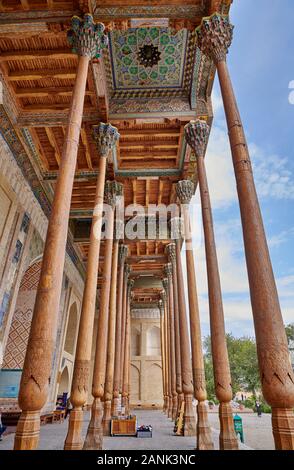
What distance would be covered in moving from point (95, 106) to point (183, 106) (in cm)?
227

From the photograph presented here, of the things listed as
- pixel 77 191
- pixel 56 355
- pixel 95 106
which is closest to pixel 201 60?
pixel 95 106

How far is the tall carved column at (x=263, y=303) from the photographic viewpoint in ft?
9.75

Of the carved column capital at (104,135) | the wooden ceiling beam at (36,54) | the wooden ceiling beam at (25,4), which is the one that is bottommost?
the carved column capital at (104,135)

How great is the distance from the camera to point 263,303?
3416 mm

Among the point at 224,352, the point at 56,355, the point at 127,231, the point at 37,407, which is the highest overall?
the point at 127,231

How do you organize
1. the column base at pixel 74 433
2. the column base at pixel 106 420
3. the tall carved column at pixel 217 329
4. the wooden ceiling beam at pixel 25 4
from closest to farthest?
the column base at pixel 74 433 < the tall carved column at pixel 217 329 < the wooden ceiling beam at pixel 25 4 < the column base at pixel 106 420

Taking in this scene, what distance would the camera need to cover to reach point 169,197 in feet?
40.6

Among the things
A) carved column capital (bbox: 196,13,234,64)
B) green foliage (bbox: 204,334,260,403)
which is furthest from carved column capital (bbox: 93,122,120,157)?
green foliage (bbox: 204,334,260,403)

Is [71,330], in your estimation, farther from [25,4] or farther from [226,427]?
[25,4]

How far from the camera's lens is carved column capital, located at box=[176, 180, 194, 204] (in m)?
9.94

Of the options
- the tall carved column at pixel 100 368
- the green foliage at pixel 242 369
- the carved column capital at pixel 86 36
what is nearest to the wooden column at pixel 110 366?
the tall carved column at pixel 100 368

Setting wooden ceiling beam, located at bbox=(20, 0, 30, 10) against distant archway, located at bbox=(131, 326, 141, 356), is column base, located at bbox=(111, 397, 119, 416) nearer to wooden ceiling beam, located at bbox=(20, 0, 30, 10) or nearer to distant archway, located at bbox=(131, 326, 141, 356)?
wooden ceiling beam, located at bbox=(20, 0, 30, 10)

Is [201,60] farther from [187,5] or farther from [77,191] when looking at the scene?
[77,191]

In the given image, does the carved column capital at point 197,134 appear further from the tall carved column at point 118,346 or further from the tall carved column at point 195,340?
the tall carved column at point 118,346
